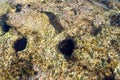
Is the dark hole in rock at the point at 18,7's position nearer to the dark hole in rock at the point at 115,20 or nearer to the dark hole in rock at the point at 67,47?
the dark hole in rock at the point at 67,47

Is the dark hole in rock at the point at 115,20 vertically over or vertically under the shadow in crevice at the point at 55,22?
over

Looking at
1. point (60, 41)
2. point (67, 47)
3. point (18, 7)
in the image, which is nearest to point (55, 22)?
point (60, 41)

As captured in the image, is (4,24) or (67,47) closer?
(67,47)

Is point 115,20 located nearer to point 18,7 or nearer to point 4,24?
point 18,7

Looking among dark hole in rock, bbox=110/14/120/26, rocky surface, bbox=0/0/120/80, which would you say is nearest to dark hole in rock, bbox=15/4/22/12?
rocky surface, bbox=0/0/120/80

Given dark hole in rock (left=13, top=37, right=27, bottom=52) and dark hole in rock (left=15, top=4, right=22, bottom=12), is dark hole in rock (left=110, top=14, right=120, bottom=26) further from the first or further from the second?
dark hole in rock (left=15, top=4, right=22, bottom=12)

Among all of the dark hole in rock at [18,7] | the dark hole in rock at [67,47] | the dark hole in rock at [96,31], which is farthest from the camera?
the dark hole in rock at [18,7]

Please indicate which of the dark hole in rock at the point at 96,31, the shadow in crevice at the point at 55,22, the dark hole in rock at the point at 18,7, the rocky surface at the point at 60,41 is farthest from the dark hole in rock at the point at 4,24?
the dark hole in rock at the point at 96,31

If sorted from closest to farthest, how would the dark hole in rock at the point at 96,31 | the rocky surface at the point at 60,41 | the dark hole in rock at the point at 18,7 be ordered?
the rocky surface at the point at 60,41, the dark hole in rock at the point at 96,31, the dark hole in rock at the point at 18,7

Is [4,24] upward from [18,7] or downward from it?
downward

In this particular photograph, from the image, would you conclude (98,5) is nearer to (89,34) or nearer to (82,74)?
(89,34)
